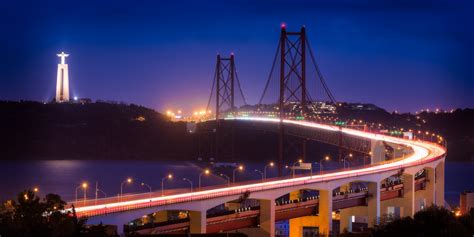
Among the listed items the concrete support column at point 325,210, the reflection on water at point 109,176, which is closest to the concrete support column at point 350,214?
the concrete support column at point 325,210

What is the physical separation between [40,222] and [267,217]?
1560cm

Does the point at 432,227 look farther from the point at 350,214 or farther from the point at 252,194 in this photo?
the point at 350,214

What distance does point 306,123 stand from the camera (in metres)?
51.8

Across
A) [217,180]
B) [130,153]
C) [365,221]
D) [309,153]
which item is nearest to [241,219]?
[365,221]

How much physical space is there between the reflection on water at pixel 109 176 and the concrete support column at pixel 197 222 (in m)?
31.7

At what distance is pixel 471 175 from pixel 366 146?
4889 centimetres

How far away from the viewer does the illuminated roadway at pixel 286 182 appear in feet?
78.2

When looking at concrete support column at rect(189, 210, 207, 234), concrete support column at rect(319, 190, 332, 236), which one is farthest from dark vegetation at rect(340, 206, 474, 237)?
concrete support column at rect(319, 190, 332, 236)

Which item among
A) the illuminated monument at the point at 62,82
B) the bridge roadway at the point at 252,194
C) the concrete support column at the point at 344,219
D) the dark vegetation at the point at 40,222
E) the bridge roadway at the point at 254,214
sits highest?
the illuminated monument at the point at 62,82

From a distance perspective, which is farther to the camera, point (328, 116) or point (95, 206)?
point (328, 116)

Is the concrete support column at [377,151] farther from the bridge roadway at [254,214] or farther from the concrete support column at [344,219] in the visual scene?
the concrete support column at [344,219]

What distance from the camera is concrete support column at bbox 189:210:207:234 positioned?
25.9 m

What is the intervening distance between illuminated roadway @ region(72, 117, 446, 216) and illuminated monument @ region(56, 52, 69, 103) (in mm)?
63613

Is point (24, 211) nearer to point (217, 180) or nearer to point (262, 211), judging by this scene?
point (262, 211)
